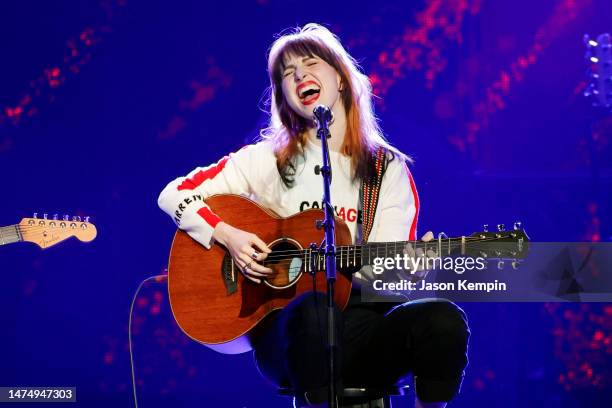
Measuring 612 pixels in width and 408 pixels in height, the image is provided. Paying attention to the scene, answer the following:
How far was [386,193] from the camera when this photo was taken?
2.86 metres

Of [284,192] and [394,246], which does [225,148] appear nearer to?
[284,192]

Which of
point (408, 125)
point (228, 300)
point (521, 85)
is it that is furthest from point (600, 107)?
point (228, 300)

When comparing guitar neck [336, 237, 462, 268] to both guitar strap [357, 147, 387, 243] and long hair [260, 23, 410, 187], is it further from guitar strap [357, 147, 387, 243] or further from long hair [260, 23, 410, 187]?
long hair [260, 23, 410, 187]

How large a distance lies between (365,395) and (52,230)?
2.25 m

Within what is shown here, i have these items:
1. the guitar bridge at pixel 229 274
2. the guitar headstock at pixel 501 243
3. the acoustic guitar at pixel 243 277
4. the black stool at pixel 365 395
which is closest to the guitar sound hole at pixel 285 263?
the acoustic guitar at pixel 243 277

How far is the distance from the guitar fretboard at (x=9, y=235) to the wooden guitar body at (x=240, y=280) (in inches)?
63.4

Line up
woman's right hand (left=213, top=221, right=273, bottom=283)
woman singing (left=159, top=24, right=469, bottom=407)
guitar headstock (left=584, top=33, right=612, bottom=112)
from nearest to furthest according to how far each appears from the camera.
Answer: woman singing (left=159, top=24, right=469, bottom=407) → woman's right hand (left=213, top=221, right=273, bottom=283) → guitar headstock (left=584, top=33, right=612, bottom=112)

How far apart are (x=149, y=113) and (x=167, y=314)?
42.4 inches

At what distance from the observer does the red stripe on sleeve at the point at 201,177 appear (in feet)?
9.63

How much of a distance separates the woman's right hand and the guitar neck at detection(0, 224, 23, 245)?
1.80 meters

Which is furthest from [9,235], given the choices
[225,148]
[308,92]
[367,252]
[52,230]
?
[367,252]

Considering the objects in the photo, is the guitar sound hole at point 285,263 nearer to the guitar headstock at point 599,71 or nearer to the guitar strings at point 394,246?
the guitar strings at point 394,246

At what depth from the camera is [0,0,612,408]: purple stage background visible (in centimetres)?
376

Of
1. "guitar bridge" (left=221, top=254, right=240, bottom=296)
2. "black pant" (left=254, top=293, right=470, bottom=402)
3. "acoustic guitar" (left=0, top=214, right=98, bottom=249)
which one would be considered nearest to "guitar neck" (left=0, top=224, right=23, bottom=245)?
"acoustic guitar" (left=0, top=214, right=98, bottom=249)
